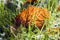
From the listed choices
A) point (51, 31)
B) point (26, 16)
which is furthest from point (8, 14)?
point (51, 31)

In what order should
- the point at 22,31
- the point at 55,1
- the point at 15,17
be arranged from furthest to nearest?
the point at 55,1 < the point at 15,17 < the point at 22,31

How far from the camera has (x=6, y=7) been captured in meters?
1.49

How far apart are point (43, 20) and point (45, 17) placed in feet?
0.07

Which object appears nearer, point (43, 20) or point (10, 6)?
point (43, 20)

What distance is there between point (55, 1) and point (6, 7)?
0.29 metres

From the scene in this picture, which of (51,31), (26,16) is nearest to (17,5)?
(26,16)

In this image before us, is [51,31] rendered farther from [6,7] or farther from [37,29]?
[6,7]

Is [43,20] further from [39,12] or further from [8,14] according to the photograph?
[8,14]

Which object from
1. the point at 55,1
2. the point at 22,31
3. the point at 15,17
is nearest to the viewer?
the point at 22,31

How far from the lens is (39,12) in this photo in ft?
4.51

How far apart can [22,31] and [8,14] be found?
180 mm

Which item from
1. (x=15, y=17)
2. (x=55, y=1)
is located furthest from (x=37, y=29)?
(x=55, y=1)

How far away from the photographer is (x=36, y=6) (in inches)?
59.2

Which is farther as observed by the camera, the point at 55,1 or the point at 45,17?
the point at 55,1
